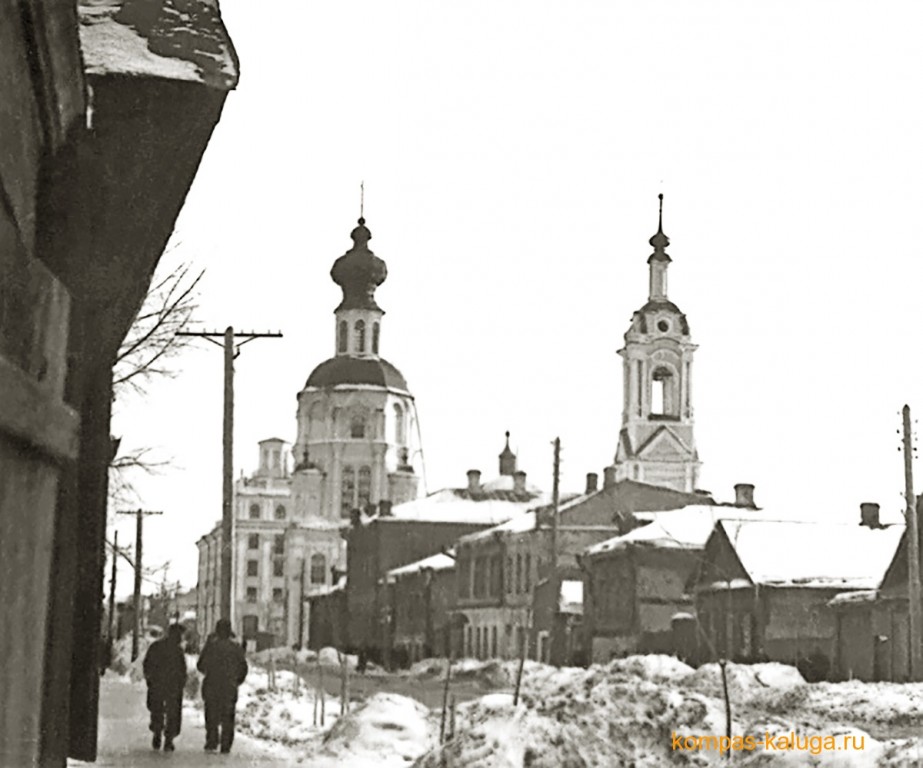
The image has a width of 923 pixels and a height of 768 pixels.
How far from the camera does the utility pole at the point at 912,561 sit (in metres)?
33.7

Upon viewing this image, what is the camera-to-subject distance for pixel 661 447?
112375 millimetres

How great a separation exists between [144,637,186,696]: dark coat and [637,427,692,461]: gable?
9467cm

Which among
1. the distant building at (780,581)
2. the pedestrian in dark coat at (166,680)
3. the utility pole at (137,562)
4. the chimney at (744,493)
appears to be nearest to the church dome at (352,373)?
the chimney at (744,493)

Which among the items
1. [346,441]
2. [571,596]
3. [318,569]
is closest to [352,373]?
[346,441]

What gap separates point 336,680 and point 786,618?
13.5m

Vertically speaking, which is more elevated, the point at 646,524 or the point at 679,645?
the point at 646,524

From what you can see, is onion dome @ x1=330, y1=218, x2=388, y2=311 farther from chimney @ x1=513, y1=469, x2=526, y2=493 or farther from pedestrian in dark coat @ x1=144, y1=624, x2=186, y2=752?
pedestrian in dark coat @ x1=144, y1=624, x2=186, y2=752

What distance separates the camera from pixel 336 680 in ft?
163

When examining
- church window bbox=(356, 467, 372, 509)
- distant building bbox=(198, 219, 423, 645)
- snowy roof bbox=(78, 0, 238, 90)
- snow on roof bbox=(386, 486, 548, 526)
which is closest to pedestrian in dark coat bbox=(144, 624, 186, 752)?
snowy roof bbox=(78, 0, 238, 90)

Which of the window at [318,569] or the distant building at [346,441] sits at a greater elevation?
the distant building at [346,441]

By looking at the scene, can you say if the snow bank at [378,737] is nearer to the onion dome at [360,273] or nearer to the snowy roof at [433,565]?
the snowy roof at [433,565]

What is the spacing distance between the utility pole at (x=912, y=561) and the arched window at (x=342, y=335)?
90932mm

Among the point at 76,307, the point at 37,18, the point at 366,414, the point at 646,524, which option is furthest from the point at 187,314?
the point at 366,414

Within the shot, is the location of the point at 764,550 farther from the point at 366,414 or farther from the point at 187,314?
the point at 366,414
